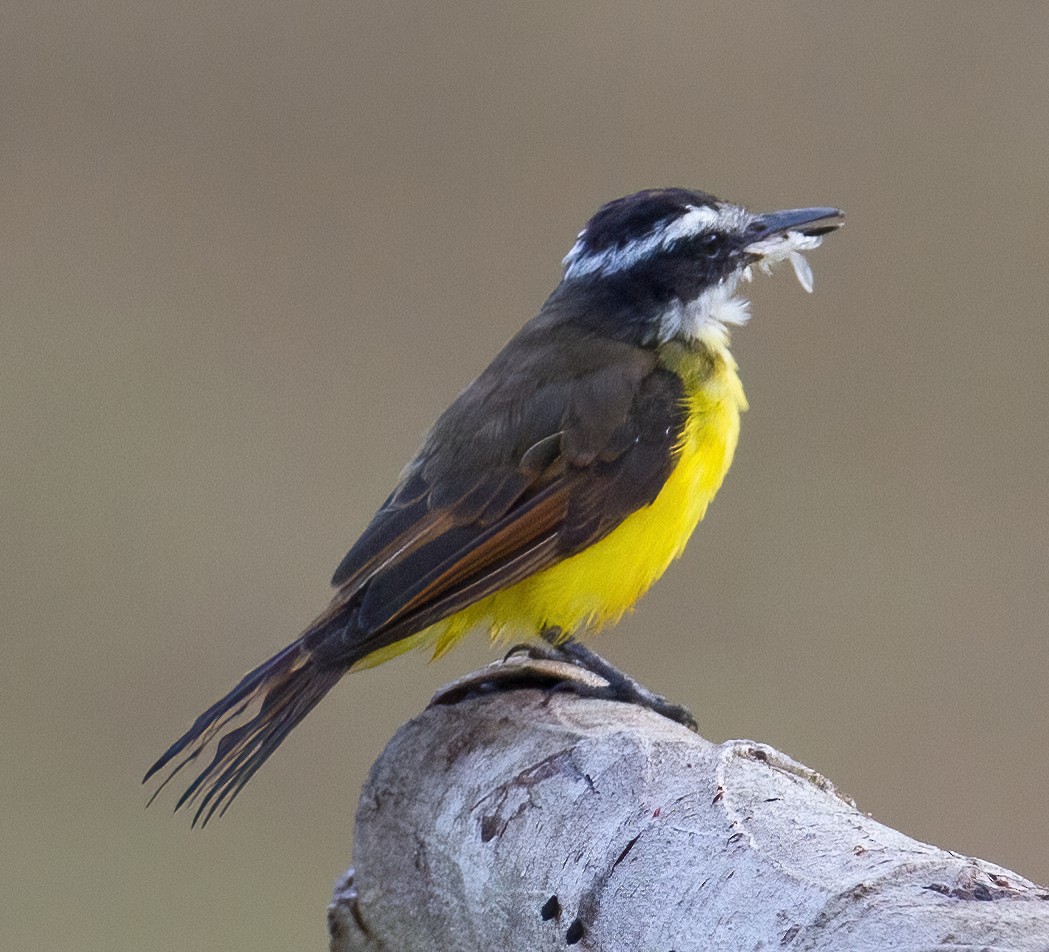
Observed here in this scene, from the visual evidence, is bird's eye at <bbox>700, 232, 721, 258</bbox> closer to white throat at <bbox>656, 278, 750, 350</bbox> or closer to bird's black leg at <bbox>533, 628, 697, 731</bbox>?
white throat at <bbox>656, 278, 750, 350</bbox>

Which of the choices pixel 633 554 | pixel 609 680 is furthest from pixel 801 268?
pixel 609 680

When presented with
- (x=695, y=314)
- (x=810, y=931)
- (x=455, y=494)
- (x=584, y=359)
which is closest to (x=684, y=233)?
(x=695, y=314)

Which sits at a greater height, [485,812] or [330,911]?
[485,812]

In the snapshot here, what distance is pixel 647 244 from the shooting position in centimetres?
345

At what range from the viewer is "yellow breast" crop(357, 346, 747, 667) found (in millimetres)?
3020

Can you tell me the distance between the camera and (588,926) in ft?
5.75

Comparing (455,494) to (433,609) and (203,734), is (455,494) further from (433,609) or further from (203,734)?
(203,734)

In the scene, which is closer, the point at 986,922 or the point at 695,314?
the point at 986,922

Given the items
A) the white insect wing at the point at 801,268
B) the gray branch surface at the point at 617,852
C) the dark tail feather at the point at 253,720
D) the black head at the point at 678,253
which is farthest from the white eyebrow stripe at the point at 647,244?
the dark tail feather at the point at 253,720

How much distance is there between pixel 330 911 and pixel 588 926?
746 millimetres

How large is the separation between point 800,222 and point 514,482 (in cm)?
100

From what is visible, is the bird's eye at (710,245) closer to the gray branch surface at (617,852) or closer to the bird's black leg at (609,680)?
the bird's black leg at (609,680)

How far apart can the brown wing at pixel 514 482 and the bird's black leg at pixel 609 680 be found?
27cm

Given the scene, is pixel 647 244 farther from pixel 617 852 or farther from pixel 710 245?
pixel 617 852
